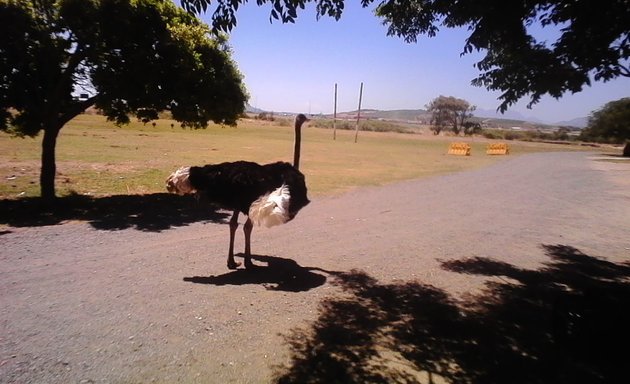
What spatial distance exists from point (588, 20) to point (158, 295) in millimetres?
5931

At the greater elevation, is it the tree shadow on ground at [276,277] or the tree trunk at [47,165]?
the tree trunk at [47,165]

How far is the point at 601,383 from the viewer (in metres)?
Result: 3.83

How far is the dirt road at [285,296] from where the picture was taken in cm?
389

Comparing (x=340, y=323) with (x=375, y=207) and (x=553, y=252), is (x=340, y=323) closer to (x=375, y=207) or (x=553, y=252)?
(x=553, y=252)

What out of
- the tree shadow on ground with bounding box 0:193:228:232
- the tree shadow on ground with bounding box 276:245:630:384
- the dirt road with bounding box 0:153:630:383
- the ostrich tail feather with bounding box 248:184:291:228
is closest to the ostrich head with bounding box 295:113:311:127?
the ostrich tail feather with bounding box 248:184:291:228

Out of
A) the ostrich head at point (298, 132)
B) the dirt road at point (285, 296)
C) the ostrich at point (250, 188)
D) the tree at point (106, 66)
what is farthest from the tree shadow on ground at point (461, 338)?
the tree at point (106, 66)

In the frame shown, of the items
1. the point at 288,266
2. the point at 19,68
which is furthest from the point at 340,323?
the point at 19,68

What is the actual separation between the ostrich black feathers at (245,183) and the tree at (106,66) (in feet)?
15.9

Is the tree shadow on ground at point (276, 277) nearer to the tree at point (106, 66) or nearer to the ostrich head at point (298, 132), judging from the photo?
the ostrich head at point (298, 132)

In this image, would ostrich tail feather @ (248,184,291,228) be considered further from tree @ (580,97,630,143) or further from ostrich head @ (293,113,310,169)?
tree @ (580,97,630,143)

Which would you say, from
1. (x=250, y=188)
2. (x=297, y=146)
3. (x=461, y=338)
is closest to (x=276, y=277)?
(x=250, y=188)

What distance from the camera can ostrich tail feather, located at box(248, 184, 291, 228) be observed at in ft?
16.5

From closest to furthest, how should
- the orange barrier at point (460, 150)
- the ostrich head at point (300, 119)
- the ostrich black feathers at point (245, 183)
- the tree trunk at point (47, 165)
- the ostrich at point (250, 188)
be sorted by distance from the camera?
the ostrich at point (250, 188), the ostrich black feathers at point (245, 183), the ostrich head at point (300, 119), the tree trunk at point (47, 165), the orange barrier at point (460, 150)

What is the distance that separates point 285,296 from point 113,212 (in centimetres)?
586
